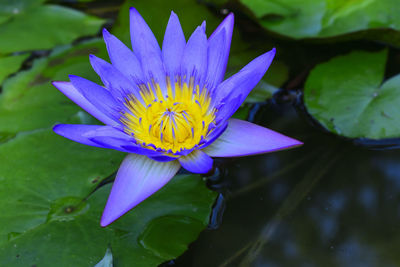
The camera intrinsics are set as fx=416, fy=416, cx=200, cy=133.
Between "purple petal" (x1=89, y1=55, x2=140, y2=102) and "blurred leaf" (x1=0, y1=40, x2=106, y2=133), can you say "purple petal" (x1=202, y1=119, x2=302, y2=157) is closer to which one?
"purple petal" (x1=89, y1=55, x2=140, y2=102)

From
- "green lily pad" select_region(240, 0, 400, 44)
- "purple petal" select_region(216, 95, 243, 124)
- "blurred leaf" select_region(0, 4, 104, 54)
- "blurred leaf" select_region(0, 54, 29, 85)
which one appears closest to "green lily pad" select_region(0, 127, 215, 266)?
"purple petal" select_region(216, 95, 243, 124)

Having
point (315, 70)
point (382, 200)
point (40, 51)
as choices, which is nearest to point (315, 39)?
point (315, 70)

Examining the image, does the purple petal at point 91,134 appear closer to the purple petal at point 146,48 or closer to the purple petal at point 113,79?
the purple petal at point 113,79

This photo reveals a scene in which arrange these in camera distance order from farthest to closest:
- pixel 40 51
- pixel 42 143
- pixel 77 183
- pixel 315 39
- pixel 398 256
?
pixel 40 51 < pixel 315 39 < pixel 42 143 < pixel 77 183 < pixel 398 256

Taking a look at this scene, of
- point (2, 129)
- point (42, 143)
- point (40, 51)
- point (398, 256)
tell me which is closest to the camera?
point (398, 256)

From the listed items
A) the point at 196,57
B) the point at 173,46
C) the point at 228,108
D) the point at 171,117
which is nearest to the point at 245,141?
the point at 228,108

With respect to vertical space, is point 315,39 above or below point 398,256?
above

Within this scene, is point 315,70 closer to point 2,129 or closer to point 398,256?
point 398,256

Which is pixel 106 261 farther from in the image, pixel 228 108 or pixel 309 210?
pixel 309 210
